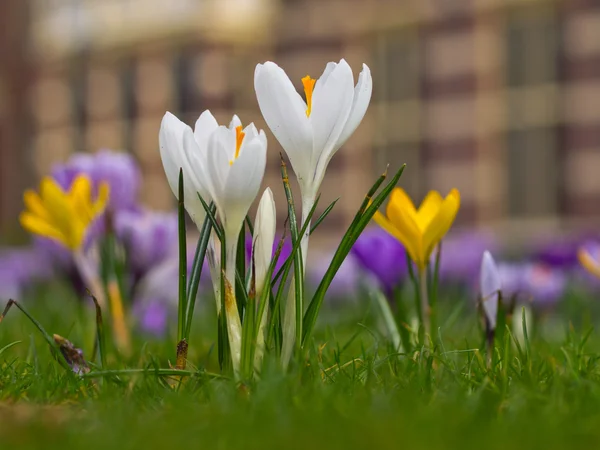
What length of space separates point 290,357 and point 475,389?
0.76ft

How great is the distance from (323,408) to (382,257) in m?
0.81

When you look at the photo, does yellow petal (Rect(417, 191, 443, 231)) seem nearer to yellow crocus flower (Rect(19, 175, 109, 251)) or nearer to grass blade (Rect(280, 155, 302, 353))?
grass blade (Rect(280, 155, 302, 353))

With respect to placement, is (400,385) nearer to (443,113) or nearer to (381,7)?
(443,113)

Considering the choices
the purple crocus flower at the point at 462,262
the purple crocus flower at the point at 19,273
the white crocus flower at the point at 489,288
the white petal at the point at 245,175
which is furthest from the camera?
the purple crocus flower at the point at 19,273

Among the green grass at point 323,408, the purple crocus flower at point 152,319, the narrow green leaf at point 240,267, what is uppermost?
the narrow green leaf at point 240,267

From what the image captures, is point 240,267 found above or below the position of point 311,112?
below

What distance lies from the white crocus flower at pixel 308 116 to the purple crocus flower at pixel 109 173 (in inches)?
33.1

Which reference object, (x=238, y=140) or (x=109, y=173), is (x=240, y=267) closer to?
(x=238, y=140)

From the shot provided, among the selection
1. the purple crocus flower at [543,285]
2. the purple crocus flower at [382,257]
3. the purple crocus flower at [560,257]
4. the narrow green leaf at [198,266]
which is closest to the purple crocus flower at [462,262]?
the purple crocus flower at [560,257]

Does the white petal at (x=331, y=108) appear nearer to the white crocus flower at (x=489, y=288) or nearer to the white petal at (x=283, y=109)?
the white petal at (x=283, y=109)

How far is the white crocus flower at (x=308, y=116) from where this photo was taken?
3.43ft

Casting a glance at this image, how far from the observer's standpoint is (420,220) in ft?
4.22

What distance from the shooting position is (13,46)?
15.5m

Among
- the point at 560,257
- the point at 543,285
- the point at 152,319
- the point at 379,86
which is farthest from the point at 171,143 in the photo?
the point at 379,86
